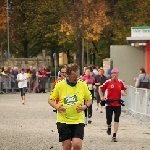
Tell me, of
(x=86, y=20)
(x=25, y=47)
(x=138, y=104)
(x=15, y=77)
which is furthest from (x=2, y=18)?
(x=138, y=104)

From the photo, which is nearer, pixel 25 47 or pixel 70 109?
pixel 70 109

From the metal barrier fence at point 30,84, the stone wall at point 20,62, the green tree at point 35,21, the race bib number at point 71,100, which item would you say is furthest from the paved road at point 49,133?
the green tree at point 35,21

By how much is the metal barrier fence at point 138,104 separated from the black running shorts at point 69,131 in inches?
474

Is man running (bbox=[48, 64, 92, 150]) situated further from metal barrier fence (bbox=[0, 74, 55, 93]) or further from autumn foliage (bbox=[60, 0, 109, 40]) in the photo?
autumn foliage (bbox=[60, 0, 109, 40])

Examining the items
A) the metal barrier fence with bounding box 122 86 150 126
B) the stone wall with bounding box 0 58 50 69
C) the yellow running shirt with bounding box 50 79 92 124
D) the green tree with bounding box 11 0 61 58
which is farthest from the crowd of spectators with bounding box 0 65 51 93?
the yellow running shirt with bounding box 50 79 92 124

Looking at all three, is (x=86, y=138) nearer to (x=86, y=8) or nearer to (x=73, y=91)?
(x=73, y=91)


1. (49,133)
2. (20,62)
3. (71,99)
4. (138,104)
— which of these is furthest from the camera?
(20,62)

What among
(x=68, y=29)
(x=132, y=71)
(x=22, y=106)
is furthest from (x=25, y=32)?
(x=22, y=106)

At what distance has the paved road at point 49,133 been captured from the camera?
18.5 meters

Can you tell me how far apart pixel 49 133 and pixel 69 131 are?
8300 mm

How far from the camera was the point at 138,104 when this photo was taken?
92.8 ft

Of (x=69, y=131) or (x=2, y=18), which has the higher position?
(x=2, y=18)

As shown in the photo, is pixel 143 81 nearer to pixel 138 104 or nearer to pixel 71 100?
pixel 138 104

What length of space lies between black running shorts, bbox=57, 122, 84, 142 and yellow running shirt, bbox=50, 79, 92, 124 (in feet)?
0.22
